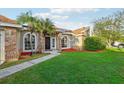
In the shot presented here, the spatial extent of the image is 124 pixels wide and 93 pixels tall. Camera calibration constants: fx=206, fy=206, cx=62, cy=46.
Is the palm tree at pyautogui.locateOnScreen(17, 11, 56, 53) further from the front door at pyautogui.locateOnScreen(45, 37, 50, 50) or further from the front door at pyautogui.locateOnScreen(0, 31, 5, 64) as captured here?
the front door at pyautogui.locateOnScreen(0, 31, 5, 64)

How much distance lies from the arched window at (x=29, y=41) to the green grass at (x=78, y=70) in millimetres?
2493

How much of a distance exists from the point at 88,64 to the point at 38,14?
3.47m

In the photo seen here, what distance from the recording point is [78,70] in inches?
354

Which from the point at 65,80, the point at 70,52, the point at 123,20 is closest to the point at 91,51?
the point at 70,52

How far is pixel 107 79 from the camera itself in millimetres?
7875

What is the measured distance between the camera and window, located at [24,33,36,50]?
1330 centimetres

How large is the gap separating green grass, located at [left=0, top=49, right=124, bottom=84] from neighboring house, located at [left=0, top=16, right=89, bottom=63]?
4.07 ft

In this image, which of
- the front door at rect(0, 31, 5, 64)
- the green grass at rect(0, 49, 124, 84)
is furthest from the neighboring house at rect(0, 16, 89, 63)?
the green grass at rect(0, 49, 124, 84)

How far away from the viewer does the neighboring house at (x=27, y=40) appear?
34.0 feet

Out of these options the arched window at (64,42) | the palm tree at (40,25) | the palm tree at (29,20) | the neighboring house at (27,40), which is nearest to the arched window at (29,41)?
the neighboring house at (27,40)

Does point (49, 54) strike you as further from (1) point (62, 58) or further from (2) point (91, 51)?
(2) point (91, 51)

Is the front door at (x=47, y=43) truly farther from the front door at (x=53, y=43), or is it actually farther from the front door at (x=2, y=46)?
the front door at (x=2, y=46)
